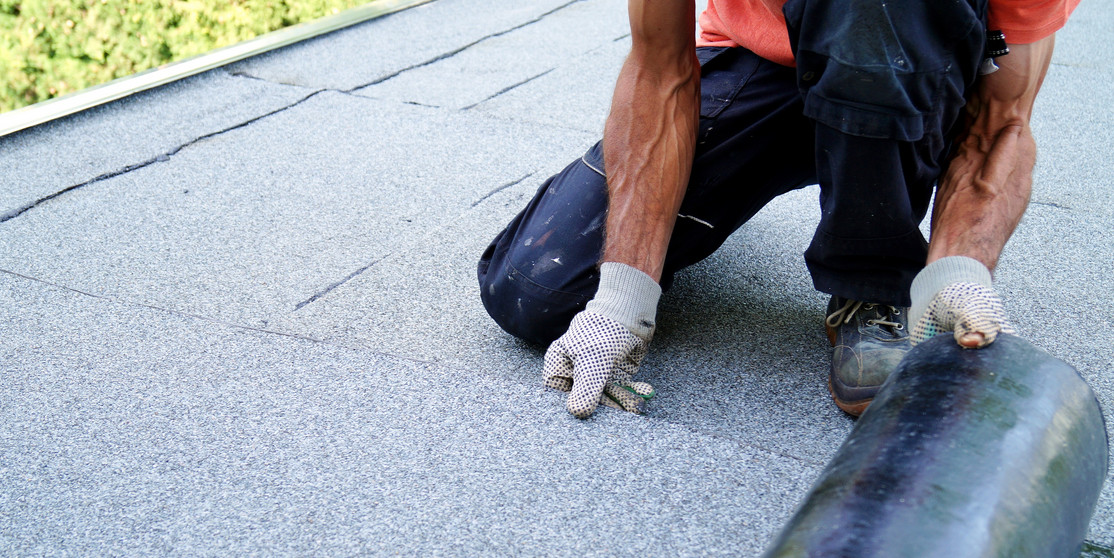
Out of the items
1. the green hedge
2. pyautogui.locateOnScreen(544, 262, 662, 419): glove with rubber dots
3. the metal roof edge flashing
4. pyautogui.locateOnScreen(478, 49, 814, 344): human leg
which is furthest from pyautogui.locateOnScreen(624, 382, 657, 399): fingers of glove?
the green hedge

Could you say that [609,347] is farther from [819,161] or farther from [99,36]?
[99,36]

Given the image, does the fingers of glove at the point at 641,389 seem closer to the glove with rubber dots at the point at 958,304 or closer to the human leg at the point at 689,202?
the human leg at the point at 689,202

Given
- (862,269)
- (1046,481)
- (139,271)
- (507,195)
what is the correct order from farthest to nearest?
(507,195) → (139,271) → (862,269) → (1046,481)

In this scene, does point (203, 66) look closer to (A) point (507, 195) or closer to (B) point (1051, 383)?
(A) point (507, 195)

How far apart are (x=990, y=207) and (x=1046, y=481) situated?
58cm

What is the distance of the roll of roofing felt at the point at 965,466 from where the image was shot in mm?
745

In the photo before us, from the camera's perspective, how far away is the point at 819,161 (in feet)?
4.61

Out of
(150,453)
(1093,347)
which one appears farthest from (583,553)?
(1093,347)

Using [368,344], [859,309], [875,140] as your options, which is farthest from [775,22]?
[368,344]

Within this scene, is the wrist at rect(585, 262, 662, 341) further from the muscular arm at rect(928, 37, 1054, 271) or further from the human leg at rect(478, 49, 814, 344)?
the muscular arm at rect(928, 37, 1054, 271)

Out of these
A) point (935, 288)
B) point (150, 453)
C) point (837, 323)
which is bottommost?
point (837, 323)

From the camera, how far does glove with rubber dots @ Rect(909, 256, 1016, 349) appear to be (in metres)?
0.98

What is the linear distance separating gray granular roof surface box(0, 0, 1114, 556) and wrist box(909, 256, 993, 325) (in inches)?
10.3

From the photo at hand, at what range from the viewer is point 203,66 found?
3059 millimetres
